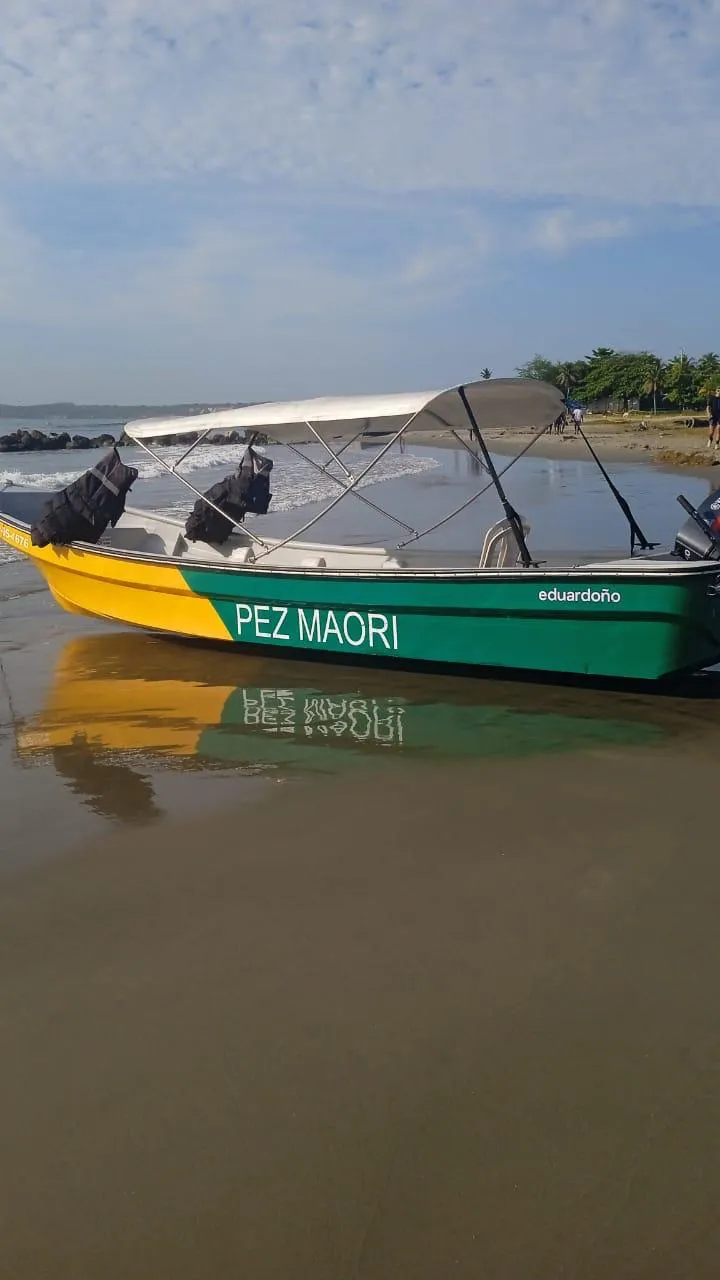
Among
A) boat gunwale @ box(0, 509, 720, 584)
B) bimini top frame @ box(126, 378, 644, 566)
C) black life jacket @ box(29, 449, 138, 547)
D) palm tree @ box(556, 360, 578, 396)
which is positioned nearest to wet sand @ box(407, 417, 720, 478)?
bimini top frame @ box(126, 378, 644, 566)

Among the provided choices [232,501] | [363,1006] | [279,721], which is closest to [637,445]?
[232,501]

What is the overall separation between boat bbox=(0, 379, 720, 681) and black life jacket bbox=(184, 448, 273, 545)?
23 cm

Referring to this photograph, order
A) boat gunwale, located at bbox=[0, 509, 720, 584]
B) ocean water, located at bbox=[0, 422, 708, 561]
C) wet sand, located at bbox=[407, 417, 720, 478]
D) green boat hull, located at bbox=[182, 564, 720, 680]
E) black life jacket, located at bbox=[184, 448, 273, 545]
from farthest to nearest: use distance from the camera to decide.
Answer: wet sand, located at bbox=[407, 417, 720, 478] → ocean water, located at bbox=[0, 422, 708, 561] → black life jacket, located at bbox=[184, 448, 273, 545] → green boat hull, located at bbox=[182, 564, 720, 680] → boat gunwale, located at bbox=[0, 509, 720, 584]

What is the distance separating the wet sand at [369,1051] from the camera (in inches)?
90.3

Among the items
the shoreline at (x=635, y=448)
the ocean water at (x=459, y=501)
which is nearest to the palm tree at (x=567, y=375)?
the shoreline at (x=635, y=448)

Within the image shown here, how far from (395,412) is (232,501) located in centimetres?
308

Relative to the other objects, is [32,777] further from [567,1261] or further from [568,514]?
[568,514]

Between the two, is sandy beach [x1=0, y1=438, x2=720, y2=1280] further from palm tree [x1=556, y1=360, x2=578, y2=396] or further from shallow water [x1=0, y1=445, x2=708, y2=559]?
palm tree [x1=556, y1=360, x2=578, y2=396]

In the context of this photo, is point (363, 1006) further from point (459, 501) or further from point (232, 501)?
point (459, 501)

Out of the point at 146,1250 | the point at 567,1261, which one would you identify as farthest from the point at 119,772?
the point at 567,1261

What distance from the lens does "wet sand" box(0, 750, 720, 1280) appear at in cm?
229

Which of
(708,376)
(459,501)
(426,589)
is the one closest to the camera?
(426,589)

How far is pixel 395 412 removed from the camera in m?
6.50

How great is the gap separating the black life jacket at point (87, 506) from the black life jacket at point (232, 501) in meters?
0.71
